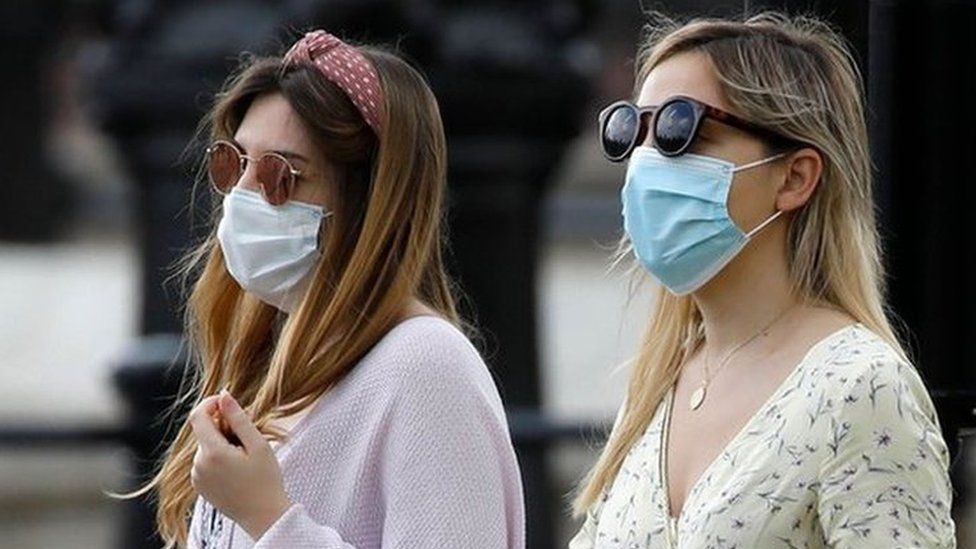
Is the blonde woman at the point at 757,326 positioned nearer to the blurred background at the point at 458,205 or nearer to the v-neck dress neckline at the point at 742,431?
the v-neck dress neckline at the point at 742,431

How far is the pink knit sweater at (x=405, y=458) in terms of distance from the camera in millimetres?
2828

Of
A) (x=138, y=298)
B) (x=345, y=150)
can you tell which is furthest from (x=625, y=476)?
(x=138, y=298)

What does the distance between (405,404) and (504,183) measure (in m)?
3.17

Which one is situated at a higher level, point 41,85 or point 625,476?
point 625,476

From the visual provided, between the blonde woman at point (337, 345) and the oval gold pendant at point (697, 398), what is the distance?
0.76 ft

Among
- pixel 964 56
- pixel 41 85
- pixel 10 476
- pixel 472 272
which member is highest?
pixel 964 56

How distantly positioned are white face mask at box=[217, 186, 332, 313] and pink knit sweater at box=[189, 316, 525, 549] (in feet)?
0.59

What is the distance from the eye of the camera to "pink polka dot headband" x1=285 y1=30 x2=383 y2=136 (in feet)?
9.96

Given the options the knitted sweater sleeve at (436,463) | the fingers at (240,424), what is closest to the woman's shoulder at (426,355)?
the knitted sweater sleeve at (436,463)

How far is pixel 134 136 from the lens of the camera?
5.66 metres

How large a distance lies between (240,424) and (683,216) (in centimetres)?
57

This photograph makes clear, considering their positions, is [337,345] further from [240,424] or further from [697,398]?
[697,398]

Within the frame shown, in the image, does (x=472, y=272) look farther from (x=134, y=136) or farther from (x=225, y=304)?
(x=225, y=304)

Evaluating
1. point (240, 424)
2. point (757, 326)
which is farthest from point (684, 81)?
point (240, 424)
